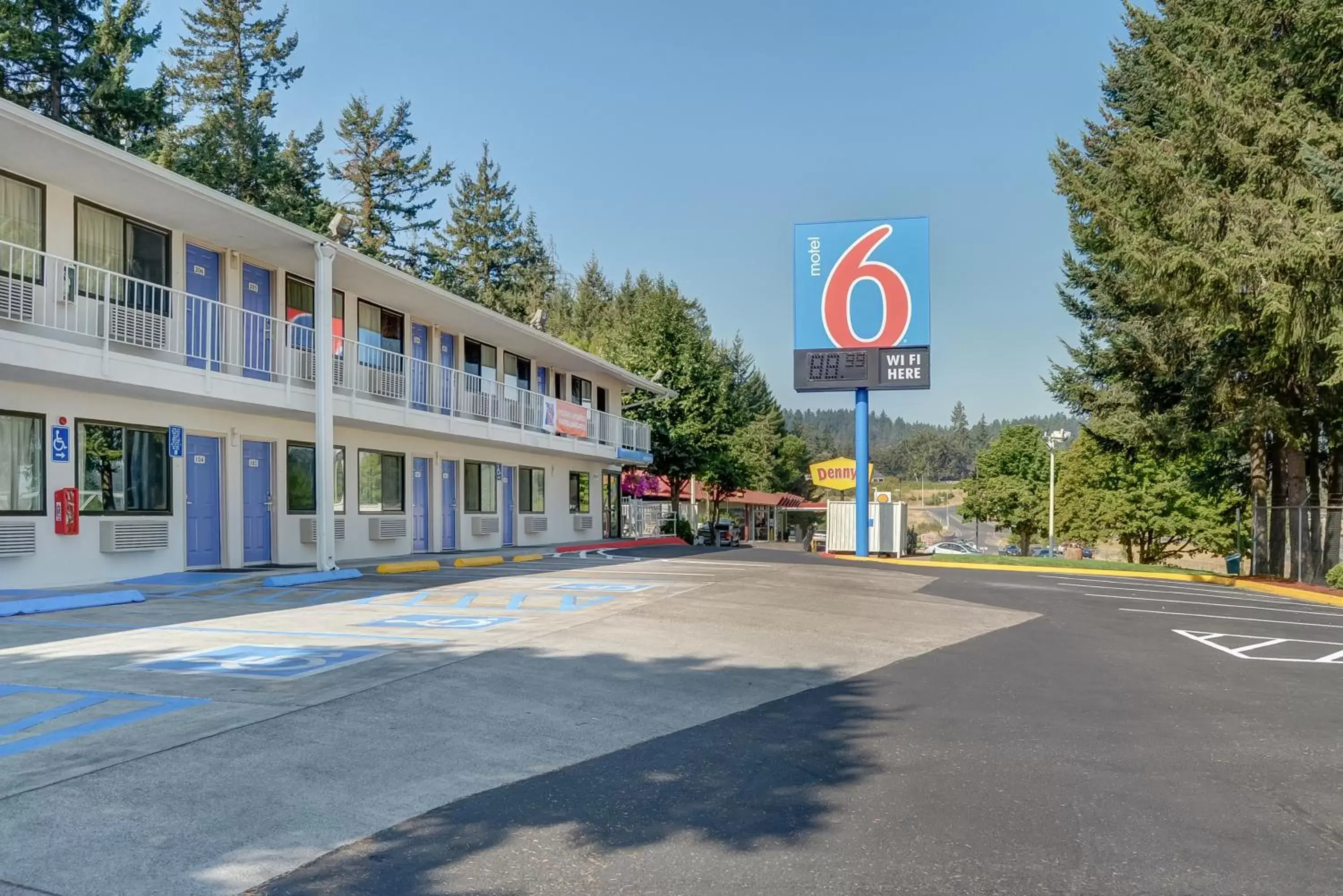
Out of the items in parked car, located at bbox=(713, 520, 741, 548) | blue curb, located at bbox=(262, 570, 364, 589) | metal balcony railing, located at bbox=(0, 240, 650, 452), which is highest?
metal balcony railing, located at bbox=(0, 240, 650, 452)

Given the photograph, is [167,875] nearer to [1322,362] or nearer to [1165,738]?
[1165,738]

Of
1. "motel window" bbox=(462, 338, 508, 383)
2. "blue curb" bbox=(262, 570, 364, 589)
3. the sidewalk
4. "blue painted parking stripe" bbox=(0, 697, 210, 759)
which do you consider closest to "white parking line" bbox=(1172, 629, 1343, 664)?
"blue painted parking stripe" bbox=(0, 697, 210, 759)

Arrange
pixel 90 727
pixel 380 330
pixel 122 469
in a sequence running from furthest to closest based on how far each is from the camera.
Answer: pixel 380 330 < pixel 122 469 < pixel 90 727

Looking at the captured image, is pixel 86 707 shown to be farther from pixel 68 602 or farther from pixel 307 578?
pixel 307 578

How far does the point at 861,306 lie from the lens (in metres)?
25.9

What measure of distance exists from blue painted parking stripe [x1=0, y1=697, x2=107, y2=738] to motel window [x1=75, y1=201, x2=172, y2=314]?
29.9 ft

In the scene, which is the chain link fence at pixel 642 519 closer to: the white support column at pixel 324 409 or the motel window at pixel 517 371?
the motel window at pixel 517 371

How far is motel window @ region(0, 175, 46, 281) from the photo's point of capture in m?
13.3

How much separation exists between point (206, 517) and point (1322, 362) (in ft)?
69.1

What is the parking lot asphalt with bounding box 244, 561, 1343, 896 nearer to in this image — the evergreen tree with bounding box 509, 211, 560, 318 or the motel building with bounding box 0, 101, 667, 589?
the motel building with bounding box 0, 101, 667, 589

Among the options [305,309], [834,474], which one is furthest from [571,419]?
[305,309]

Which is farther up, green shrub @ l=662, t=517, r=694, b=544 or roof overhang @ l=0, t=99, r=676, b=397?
roof overhang @ l=0, t=99, r=676, b=397

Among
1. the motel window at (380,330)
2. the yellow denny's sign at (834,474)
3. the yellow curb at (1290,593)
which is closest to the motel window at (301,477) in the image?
the motel window at (380,330)

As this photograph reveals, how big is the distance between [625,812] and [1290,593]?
59.8 ft
